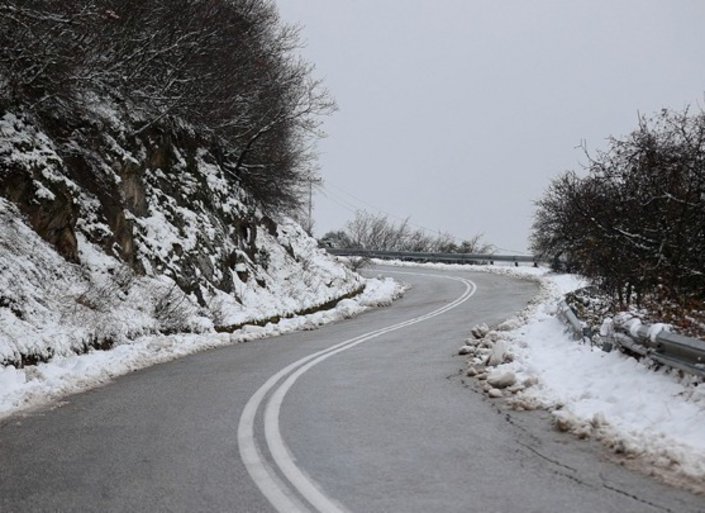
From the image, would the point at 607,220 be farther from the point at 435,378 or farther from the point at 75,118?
the point at 75,118

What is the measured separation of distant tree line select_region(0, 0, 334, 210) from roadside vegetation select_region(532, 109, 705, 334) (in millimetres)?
10624

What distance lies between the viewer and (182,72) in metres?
17.9

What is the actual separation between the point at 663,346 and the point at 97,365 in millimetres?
7674

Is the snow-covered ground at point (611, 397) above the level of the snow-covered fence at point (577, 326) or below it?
below

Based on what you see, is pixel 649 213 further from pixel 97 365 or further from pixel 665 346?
pixel 97 365

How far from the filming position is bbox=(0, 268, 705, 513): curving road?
13.4 ft

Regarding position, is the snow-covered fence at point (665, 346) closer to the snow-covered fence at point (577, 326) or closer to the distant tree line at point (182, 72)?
the snow-covered fence at point (577, 326)

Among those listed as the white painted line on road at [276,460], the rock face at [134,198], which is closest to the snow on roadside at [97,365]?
the rock face at [134,198]

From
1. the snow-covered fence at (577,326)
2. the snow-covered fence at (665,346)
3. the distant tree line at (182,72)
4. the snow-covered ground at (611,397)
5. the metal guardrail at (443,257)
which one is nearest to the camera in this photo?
the snow-covered ground at (611,397)

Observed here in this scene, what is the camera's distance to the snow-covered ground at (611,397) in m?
4.81

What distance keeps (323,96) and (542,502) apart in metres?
21.6

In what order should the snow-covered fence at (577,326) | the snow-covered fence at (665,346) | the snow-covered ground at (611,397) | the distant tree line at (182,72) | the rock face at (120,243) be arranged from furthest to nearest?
1. the distant tree line at (182,72)
2. the rock face at (120,243)
3. the snow-covered fence at (577,326)
4. the snow-covered fence at (665,346)
5. the snow-covered ground at (611,397)

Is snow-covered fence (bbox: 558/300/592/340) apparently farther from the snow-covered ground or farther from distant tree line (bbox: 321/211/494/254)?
distant tree line (bbox: 321/211/494/254)

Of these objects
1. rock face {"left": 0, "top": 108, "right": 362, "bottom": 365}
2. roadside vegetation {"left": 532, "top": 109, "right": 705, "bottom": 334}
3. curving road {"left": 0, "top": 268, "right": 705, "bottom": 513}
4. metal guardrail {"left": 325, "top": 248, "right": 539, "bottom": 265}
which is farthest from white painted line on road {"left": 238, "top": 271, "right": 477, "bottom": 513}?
metal guardrail {"left": 325, "top": 248, "right": 539, "bottom": 265}
